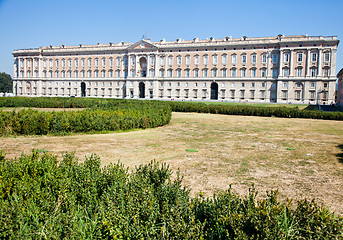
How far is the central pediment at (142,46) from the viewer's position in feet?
201

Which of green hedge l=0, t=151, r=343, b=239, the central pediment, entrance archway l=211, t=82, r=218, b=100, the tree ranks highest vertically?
the central pediment

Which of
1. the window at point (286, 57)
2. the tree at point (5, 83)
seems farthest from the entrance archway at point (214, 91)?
the tree at point (5, 83)

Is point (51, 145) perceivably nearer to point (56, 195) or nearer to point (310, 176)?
point (56, 195)

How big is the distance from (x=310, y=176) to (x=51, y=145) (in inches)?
291

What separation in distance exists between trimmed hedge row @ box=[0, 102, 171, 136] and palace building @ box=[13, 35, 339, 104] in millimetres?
45290

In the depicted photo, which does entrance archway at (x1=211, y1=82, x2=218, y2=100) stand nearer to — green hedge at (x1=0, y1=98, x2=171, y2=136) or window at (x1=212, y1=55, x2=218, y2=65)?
window at (x1=212, y1=55, x2=218, y2=65)

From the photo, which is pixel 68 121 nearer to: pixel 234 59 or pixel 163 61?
pixel 234 59

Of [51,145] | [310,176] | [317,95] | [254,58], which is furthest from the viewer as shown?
[254,58]

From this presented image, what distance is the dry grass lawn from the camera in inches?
200

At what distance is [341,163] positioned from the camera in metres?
6.98

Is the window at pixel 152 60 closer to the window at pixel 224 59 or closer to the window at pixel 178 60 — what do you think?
the window at pixel 178 60

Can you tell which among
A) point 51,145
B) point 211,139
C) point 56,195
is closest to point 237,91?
point 211,139

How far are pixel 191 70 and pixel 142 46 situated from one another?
1309cm

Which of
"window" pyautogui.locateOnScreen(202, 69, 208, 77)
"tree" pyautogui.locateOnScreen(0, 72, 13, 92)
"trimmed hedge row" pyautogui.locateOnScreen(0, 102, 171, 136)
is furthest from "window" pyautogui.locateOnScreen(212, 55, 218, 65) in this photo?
"tree" pyautogui.locateOnScreen(0, 72, 13, 92)
